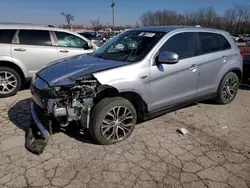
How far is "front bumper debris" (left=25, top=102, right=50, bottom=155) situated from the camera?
3142mm

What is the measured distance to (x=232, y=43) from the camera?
4.94m

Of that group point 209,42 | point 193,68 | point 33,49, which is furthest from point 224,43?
point 33,49

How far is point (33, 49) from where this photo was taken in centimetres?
588

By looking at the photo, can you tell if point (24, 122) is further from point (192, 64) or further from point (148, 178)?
point (192, 64)

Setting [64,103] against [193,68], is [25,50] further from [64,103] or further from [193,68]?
[193,68]

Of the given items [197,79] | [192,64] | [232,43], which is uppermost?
[232,43]

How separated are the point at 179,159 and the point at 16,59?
4664mm

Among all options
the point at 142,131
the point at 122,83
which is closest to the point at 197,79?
the point at 142,131

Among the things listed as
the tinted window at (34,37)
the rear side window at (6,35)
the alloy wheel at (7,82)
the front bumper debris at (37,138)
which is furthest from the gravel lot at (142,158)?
the tinted window at (34,37)

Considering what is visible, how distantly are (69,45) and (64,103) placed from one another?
3.73 m

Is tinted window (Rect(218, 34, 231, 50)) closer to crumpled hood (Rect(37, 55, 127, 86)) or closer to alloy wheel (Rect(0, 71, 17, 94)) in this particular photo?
crumpled hood (Rect(37, 55, 127, 86))

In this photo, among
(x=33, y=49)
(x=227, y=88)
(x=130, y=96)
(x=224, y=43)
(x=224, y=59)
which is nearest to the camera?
(x=130, y=96)

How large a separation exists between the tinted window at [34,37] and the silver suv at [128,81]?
246cm

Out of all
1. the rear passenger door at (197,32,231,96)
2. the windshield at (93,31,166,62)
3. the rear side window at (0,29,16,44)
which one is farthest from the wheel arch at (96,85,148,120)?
the rear side window at (0,29,16,44)
